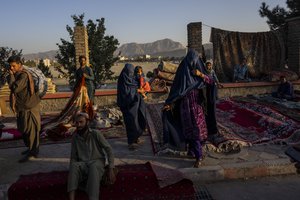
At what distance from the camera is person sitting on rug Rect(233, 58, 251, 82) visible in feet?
41.4

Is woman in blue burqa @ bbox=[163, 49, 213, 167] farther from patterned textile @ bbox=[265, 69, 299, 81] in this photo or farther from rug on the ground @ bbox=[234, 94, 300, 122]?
patterned textile @ bbox=[265, 69, 299, 81]

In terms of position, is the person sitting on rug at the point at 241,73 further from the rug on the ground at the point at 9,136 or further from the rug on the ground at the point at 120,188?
the rug on the ground at the point at 120,188

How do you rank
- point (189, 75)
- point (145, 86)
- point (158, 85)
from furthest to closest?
point (158, 85) < point (145, 86) < point (189, 75)

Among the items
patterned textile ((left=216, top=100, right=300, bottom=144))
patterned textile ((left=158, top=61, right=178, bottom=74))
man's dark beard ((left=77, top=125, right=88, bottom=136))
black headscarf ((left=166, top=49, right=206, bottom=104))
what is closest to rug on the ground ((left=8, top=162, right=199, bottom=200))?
man's dark beard ((left=77, top=125, right=88, bottom=136))

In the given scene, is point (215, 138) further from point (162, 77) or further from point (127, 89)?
point (162, 77)

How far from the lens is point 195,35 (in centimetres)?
1200

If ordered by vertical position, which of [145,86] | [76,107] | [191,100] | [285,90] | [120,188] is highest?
[191,100]

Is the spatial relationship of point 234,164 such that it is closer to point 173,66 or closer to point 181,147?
point 181,147

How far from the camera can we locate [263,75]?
43.9 feet

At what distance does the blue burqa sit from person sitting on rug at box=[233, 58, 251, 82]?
827cm

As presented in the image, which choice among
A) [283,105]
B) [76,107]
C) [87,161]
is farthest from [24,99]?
[283,105]

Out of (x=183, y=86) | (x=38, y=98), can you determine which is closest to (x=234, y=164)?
(x=183, y=86)

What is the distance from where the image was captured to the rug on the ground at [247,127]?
5.70 meters

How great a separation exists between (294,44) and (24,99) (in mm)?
11915
